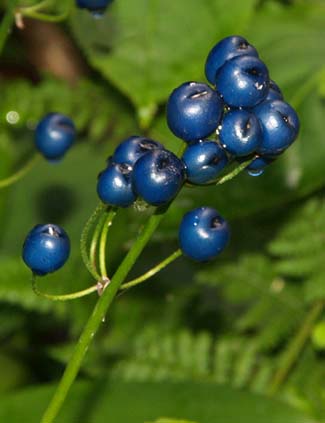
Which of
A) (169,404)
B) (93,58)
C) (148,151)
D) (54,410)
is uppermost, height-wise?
(148,151)

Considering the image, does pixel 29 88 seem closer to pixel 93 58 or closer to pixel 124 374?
pixel 93 58

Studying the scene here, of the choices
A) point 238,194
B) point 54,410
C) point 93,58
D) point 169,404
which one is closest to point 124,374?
point 169,404

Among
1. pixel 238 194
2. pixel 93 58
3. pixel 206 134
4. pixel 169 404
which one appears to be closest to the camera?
pixel 206 134

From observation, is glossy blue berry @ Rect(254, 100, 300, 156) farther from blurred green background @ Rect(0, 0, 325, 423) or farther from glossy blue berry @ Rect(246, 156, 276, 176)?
blurred green background @ Rect(0, 0, 325, 423)

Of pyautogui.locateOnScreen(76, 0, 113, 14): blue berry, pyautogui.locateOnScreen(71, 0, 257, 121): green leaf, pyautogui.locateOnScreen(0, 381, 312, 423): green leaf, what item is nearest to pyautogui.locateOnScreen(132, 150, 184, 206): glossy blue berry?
pyautogui.locateOnScreen(76, 0, 113, 14): blue berry

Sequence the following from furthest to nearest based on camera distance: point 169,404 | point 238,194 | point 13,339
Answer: point 13,339
point 238,194
point 169,404

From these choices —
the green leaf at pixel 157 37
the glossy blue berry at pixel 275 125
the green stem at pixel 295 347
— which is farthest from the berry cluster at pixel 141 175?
the green stem at pixel 295 347
